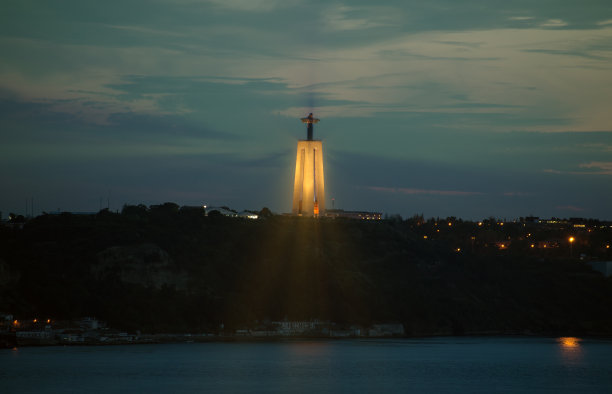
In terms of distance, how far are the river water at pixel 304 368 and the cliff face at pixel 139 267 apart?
356 inches

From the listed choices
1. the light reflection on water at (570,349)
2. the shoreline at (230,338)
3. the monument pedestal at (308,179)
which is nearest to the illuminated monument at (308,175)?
the monument pedestal at (308,179)

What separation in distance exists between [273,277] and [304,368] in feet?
134

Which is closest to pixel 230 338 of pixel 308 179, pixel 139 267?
pixel 139 267

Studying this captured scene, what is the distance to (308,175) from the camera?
12394 centimetres

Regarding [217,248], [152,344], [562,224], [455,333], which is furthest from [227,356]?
[562,224]

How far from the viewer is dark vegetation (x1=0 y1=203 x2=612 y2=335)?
101000 mm

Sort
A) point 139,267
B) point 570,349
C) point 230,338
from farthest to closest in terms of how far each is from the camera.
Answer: point 230,338 < point 139,267 < point 570,349

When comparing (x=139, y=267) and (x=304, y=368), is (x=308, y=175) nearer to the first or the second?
(x=139, y=267)

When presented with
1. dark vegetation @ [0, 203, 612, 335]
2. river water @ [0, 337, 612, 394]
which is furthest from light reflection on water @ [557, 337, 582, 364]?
dark vegetation @ [0, 203, 612, 335]

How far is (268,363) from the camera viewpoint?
78.6m

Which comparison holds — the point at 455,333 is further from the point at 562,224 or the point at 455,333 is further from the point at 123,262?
the point at 562,224

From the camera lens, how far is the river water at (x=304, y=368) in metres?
64.4

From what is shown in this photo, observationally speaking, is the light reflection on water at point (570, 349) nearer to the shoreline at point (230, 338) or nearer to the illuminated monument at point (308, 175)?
the shoreline at point (230, 338)

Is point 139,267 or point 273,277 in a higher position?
point 139,267
